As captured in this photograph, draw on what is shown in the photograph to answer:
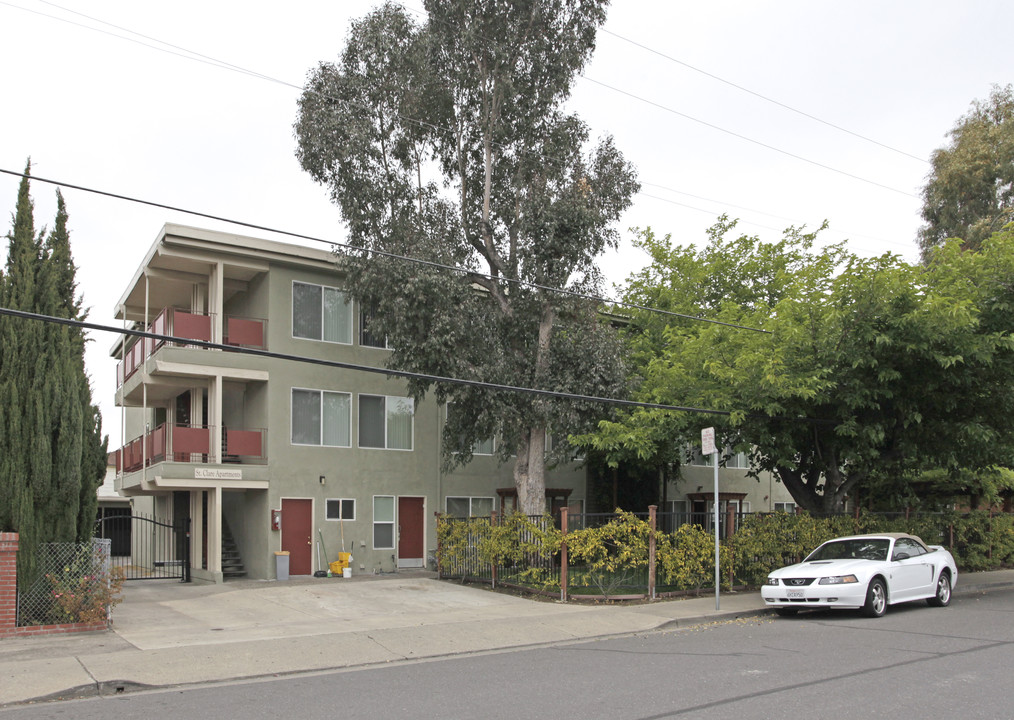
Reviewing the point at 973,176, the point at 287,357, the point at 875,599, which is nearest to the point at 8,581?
the point at 287,357

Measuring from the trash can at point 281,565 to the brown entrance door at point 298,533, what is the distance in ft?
1.49

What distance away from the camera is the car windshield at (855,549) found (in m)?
15.3

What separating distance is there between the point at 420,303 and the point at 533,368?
3354 mm

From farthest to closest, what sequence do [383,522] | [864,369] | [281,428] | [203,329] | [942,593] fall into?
[383,522], [281,428], [203,329], [864,369], [942,593]

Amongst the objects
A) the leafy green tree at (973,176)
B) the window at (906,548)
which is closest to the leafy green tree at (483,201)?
the window at (906,548)

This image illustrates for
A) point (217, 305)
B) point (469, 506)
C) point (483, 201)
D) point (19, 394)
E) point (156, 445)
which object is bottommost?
point (469, 506)

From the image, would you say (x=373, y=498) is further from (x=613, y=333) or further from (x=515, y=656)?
(x=515, y=656)

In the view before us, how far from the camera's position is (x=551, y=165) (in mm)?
21078

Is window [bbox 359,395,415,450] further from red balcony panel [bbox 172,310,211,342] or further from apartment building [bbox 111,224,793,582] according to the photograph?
red balcony panel [bbox 172,310,211,342]

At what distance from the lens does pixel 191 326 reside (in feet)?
72.0

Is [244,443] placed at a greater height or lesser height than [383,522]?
greater

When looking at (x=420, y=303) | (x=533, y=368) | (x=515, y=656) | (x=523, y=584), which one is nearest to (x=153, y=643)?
(x=515, y=656)

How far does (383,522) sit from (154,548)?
300 inches

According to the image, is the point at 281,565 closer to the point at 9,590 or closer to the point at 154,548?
the point at 154,548
